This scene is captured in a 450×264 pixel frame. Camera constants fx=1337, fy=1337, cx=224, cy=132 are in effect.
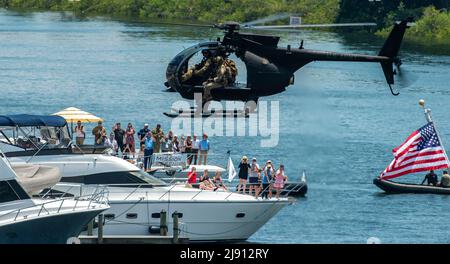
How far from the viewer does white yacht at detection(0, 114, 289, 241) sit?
44.2 meters

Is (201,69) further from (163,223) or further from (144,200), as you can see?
(163,223)

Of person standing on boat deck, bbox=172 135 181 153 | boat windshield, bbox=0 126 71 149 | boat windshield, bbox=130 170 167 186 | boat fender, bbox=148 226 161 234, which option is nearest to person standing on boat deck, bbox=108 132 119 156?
person standing on boat deck, bbox=172 135 181 153

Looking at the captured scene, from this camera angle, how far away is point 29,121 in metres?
47.2

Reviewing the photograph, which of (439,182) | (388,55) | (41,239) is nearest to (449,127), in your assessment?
(439,182)

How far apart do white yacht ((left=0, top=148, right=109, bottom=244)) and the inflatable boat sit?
2262cm

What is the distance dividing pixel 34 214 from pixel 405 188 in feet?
81.8

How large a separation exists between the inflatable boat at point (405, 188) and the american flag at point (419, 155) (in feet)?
2.04

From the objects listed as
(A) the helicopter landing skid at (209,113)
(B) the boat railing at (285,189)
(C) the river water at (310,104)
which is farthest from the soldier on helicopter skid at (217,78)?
(C) the river water at (310,104)

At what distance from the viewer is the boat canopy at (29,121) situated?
154 ft

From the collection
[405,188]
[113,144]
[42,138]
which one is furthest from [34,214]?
[405,188]

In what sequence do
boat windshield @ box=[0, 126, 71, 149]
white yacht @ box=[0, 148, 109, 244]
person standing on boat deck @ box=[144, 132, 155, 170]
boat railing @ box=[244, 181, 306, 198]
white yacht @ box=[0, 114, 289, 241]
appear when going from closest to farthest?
white yacht @ box=[0, 148, 109, 244] → white yacht @ box=[0, 114, 289, 241] → boat windshield @ box=[0, 126, 71, 149] → boat railing @ box=[244, 181, 306, 198] → person standing on boat deck @ box=[144, 132, 155, 170]

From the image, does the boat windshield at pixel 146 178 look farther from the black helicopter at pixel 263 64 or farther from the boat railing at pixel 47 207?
the black helicopter at pixel 263 64

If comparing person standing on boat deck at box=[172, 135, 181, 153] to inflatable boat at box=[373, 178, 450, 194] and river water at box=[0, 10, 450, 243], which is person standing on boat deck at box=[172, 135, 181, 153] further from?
inflatable boat at box=[373, 178, 450, 194]

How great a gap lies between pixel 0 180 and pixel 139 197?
789cm
